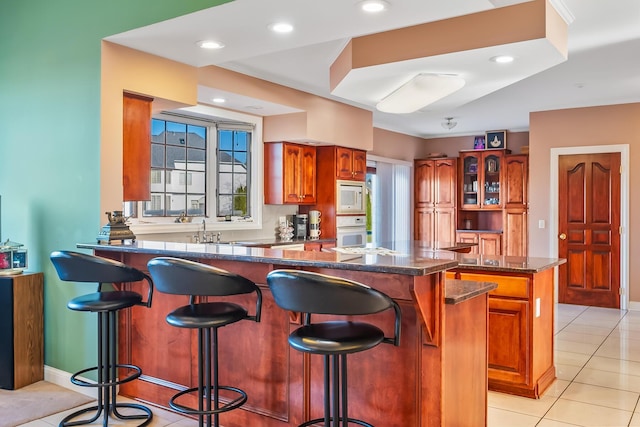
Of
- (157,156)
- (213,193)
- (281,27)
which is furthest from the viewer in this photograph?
(213,193)

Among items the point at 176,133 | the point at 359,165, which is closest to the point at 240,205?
the point at 176,133

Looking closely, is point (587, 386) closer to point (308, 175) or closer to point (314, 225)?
point (314, 225)

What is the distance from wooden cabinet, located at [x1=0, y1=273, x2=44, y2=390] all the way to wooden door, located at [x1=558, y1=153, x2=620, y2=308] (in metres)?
6.14

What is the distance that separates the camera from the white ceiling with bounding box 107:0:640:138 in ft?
9.77

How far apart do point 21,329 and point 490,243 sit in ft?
23.1

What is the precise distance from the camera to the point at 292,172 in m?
6.50

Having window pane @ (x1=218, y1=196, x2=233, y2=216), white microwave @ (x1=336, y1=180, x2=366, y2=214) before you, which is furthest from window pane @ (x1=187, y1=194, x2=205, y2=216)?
white microwave @ (x1=336, y1=180, x2=366, y2=214)

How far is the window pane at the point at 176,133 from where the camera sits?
5539 mm

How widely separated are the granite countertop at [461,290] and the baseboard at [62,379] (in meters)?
2.51

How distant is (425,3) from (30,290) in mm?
3265

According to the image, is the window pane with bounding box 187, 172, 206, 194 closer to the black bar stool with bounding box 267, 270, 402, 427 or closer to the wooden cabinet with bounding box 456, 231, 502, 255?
the black bar stool with bounding box 267, 270, 402, 427

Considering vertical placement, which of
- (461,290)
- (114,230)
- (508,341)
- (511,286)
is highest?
(114,230)

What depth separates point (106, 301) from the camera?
2936mm

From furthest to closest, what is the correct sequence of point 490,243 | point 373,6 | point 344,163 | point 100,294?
1. point 490,243
2. point 344,163
3. point 100,294
4. point 373,6
